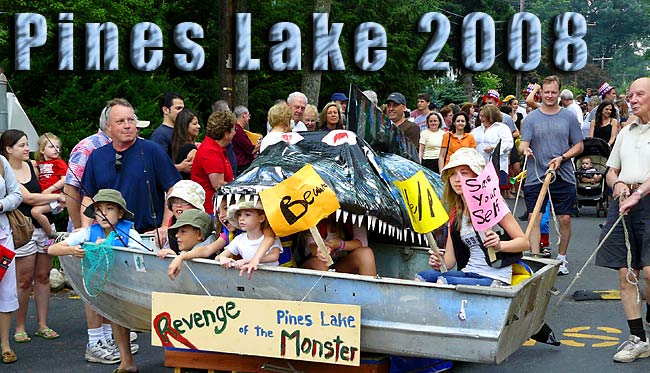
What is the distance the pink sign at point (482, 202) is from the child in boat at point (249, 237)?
1244mm

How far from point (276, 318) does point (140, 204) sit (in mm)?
2105

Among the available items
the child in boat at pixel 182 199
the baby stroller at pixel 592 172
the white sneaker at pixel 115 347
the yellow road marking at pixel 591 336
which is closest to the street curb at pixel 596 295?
the yellow road marking at pixel 591 336

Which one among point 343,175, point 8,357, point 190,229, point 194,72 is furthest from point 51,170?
point 194,72

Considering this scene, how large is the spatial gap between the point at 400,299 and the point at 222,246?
1553 mm

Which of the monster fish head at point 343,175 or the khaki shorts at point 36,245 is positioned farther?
the khaki shorts at point 36,245

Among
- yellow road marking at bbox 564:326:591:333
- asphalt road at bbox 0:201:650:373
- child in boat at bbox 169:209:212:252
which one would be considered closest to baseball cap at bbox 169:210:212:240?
child in boat at bbox 169:209:212:252

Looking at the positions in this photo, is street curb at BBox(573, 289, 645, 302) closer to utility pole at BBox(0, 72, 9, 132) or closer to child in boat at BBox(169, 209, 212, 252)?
child in boat at BBox(169, 209, 212, 252)

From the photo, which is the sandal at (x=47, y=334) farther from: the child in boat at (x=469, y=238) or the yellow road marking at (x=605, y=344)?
the yellow road marking at (x=605, y=344)

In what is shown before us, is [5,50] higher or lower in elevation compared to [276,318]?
higher

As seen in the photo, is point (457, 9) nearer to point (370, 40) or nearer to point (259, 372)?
point (370, 40)

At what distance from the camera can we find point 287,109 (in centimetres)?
812

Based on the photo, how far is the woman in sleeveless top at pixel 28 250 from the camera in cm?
812

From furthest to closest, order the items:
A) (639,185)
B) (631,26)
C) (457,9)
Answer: (631,26) → (457,9) → (639,185)

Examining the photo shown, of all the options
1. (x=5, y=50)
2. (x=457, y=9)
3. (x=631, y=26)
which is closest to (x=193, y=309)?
(x=5, y=50)
